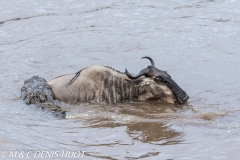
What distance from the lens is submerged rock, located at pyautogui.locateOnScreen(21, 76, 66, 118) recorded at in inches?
354

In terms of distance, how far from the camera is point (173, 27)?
14.2m

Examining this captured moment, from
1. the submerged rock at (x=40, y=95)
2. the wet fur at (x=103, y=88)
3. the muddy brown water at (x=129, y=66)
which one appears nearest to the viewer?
the muddy brown water at (x=129, y=66)

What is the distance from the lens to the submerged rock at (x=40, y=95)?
29.5ft

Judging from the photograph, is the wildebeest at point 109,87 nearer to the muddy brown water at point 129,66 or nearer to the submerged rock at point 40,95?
the submerged rock at point 40,95

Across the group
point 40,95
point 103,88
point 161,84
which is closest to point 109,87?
point 103,88

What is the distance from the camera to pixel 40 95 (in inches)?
370

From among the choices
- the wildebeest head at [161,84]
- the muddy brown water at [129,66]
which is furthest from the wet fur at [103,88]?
the muddy brown water at [129,66]

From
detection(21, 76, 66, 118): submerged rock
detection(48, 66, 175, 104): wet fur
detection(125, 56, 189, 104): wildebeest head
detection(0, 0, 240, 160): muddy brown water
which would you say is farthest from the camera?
detection(48, 66, 175, 104): wet fur

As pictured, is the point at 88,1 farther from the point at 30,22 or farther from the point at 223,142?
the point at 223,142

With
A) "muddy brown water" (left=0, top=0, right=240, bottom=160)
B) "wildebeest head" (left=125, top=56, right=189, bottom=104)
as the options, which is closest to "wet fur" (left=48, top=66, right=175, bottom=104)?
"wildebeest head" (left=125, top=56, right=189, bottom=104)

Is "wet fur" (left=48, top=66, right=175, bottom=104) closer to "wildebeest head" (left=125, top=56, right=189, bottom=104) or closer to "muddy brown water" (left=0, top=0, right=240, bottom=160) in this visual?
"wildebeest head" (left=125, top=56, right=189, bottom=104)

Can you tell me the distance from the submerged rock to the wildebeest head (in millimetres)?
1490

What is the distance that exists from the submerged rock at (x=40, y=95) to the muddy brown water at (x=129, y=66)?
152mm

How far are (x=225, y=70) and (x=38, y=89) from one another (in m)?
4.05
